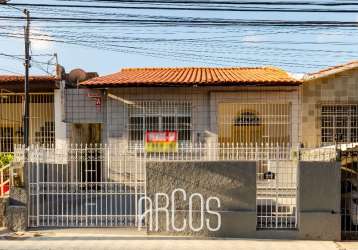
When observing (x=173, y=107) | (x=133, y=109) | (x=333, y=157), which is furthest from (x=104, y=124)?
(x=333, y=157)

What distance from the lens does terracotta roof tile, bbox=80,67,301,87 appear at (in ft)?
38.7

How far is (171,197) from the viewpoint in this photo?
8.01 meters

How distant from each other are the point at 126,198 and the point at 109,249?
1.54 meters

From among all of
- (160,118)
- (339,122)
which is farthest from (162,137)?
(339,122)

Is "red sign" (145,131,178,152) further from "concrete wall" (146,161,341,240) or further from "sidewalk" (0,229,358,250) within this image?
"sidewalk" (0,229,358,250)

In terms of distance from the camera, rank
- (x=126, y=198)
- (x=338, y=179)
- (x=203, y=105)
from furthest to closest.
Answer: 1. (x=203, y=105)
2. (x=126, y=198)
3. (x=338, y=179)

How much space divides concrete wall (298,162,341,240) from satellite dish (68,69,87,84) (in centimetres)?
916

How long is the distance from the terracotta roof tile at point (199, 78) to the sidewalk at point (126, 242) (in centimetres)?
505

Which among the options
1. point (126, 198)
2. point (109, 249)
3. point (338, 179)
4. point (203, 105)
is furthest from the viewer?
point (203, 105)

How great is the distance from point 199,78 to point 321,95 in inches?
143

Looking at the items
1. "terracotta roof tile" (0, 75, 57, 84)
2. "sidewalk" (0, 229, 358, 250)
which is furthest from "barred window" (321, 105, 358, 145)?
"terracotta roof tile" (0, 75, 57, 84)

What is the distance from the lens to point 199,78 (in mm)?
12664

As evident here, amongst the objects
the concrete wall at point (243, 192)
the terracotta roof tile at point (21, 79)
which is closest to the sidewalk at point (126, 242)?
the concrete wall at point (243, 192)

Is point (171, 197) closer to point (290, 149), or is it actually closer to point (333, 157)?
point (290, 149)
